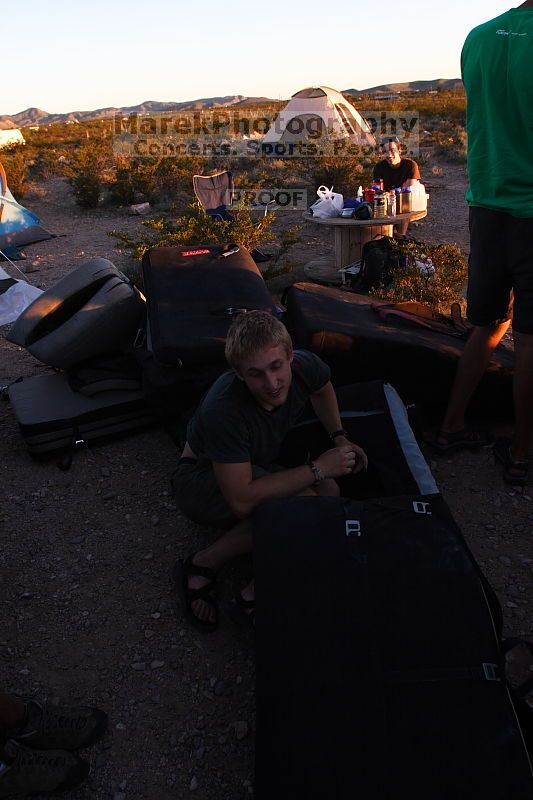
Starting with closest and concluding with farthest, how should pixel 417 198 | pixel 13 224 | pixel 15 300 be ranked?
pixel 15 300
pixel 417 198
pixel 13 224

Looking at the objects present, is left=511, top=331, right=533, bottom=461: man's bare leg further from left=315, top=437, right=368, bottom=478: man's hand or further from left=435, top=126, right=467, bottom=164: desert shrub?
left=435, top=126, right=467, bottom=164: desert shrub

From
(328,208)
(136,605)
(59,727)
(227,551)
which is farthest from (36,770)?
(328,208)

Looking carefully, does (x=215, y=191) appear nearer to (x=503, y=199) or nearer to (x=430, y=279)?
(x=430, y=279)

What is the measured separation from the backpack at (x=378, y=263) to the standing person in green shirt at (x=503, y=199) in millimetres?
2482

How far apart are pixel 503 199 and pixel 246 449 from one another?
1524 mm

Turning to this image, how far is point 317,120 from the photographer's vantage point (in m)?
16.6

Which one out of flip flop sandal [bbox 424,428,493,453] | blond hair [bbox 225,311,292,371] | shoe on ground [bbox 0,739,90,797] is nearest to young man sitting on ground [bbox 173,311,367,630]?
blond hair [bbox 225,311,292,371]

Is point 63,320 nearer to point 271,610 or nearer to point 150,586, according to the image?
point 150,586

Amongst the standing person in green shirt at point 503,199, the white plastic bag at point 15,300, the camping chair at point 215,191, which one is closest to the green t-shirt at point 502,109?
the standing person in green shirt at point 503,199

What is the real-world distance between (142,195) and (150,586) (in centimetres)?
1027

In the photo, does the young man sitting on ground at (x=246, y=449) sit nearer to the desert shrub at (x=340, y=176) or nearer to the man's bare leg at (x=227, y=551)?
the man's bare leg at (x=227, y=551)

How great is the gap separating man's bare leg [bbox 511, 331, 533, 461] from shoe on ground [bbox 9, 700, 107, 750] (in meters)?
2.02

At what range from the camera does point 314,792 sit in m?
1.39

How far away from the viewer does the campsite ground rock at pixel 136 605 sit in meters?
1.82
